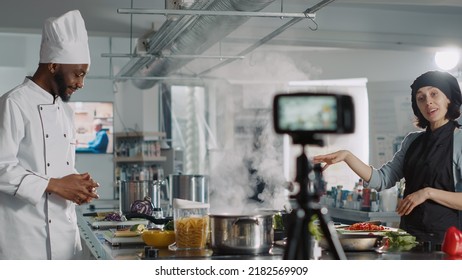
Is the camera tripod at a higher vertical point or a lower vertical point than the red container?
higher

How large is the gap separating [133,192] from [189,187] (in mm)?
574

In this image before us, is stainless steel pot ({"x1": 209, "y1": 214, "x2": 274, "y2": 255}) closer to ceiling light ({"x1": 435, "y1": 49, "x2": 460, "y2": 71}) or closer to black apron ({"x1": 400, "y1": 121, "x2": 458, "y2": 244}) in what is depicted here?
black apron ({"x1": 400, "y1": 121, "x2": 458, "y2": 244})

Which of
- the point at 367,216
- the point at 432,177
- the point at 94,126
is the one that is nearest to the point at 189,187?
the point at 367,216

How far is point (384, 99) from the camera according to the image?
816 cm

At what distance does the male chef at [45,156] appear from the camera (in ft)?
7.98

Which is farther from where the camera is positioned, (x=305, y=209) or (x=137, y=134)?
(x=137, y=134)

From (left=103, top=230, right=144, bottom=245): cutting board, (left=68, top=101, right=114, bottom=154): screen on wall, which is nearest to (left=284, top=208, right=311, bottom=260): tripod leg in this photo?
(left=103, top=230, right=144, bottom=245): cutting board

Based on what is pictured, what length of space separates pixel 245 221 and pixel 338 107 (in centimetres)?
69

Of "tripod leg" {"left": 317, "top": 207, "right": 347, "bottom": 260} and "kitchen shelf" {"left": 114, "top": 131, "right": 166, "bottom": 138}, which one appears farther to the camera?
"kitchen shelf" {"left": 114, "top": 131, "right": 166, "bottom": 138}

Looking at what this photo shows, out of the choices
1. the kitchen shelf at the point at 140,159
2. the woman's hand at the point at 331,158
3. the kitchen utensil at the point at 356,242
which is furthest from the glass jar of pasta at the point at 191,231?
the kitchen shelf at the point at 140,159

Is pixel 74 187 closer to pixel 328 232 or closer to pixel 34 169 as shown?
pixel 34 169

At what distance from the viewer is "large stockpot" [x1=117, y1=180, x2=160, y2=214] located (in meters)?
4.47

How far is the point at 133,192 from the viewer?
447 centimetres
